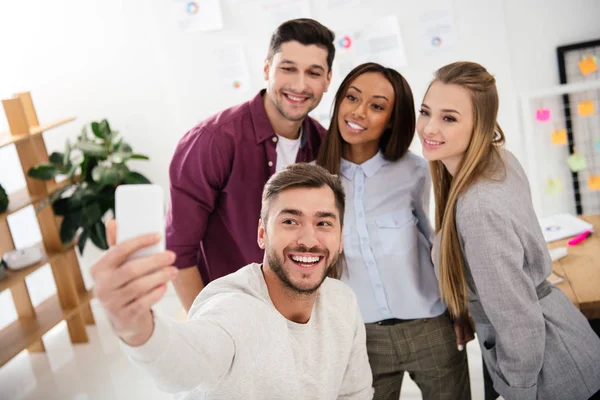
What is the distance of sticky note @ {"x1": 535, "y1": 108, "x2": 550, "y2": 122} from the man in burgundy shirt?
1.77 m

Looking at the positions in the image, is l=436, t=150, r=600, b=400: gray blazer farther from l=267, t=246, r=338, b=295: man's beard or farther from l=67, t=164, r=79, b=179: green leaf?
→ l=67, t=164, r=79, b=179: green leaf

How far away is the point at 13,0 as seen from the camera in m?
3.76

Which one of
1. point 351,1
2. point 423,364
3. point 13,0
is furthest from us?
point 13,0

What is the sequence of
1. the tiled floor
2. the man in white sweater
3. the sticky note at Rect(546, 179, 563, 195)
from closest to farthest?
1. the man in white sweater
2. the tiled floor
3. the sticky note at Rect(546, 179, 563, 195)

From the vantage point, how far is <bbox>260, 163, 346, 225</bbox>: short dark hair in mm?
1560

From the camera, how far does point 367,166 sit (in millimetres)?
1948

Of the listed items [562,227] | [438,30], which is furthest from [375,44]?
[562,227]

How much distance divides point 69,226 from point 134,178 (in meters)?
0.46

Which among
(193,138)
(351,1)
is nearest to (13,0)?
(351,1)

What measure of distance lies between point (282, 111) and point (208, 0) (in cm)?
178

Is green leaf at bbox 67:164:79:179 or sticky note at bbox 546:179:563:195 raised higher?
green leaf at bbox 67:164:79:179

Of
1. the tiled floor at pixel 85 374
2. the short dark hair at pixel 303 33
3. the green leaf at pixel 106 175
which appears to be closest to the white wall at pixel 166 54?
the green leaf at pixel 106 175

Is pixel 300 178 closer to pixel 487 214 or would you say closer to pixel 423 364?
pixel 487 214

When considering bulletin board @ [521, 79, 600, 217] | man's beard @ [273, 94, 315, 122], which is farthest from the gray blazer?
bulletin board @ [521, 79, 600, 217]
